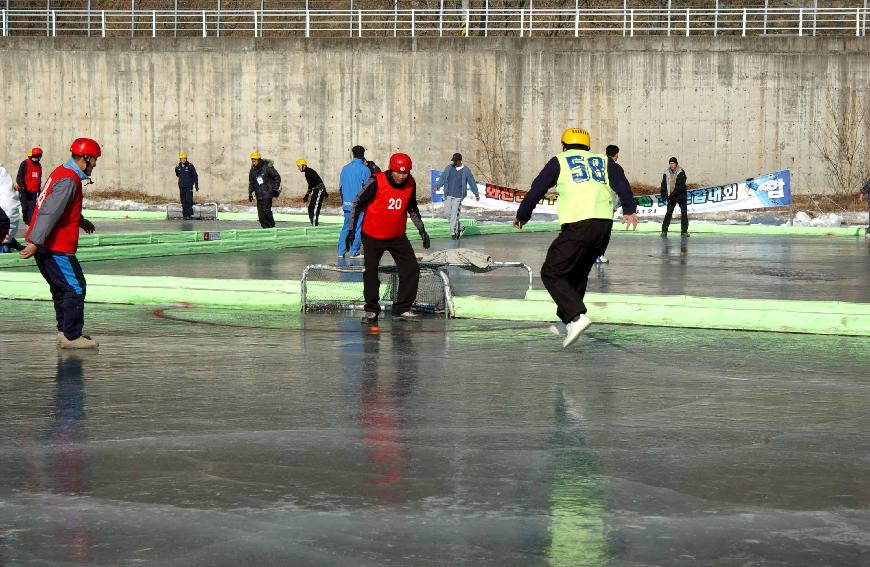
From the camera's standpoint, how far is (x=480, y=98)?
43344 millimetres

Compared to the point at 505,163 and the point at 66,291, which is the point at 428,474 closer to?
the point at 66,291

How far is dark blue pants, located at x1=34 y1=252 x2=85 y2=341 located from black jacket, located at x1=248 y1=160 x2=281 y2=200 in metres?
→ 17.2

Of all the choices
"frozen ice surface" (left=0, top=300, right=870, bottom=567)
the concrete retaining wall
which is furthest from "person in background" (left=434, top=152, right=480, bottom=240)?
"frozen ice surface" (left=0, top=300, right=870, bottom=567)

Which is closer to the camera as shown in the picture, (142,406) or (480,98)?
(142,406)

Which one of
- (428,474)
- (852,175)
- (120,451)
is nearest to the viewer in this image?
(428,474)

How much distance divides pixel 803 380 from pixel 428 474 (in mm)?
3997

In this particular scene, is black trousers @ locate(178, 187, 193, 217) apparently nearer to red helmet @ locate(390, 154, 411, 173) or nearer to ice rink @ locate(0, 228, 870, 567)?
ice rink @ locate(0, 228, 870, 567)

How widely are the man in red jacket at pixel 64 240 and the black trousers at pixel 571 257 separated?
11.9ft

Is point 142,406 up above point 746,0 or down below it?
below

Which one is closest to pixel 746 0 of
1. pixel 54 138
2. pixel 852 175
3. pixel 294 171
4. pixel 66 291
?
pixel 852 175

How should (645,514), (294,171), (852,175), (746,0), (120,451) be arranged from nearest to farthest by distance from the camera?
(645,514)
(120,451)
(852,175)
(294,171)
(746,0)

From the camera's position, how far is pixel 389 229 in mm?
13414

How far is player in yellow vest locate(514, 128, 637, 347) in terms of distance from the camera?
1080cm

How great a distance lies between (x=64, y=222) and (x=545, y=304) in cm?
463
